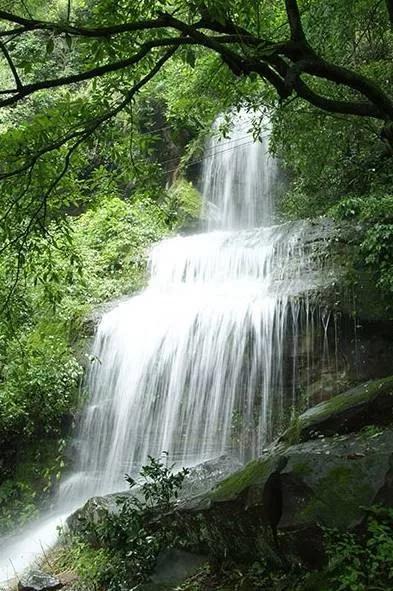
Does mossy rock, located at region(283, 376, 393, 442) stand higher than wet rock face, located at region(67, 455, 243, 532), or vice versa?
mossy rock, located at region(283, 376, 393, 442)

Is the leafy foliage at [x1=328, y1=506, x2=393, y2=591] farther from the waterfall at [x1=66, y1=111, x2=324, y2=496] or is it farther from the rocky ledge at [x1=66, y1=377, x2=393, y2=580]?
the waterfall at [x1=66, y1=111, x2=324, y2=496]

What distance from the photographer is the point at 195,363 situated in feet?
31.0

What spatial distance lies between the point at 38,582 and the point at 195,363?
4.32 metres

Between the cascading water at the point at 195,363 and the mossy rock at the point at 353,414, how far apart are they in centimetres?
279

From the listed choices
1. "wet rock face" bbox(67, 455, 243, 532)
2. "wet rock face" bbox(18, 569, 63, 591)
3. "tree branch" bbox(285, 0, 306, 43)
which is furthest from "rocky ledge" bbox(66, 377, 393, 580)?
"tree branch" bbox(285, 0, 306, 43)

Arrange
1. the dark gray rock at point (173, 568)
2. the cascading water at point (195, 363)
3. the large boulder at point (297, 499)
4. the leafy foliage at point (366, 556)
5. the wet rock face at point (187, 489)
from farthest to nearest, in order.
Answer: the cascading water at point (195, 363)
the wet rock face at point (187, 489)
the dark gray rock at point (173, 568)
the large boulder at point (297, 499)
the leafy foliage at point (366, 556)

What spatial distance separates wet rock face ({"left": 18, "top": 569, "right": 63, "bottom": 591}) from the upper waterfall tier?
1139 centimetres

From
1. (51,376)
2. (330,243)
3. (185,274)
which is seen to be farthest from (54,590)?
(185,274)

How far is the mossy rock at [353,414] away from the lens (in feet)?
16.6

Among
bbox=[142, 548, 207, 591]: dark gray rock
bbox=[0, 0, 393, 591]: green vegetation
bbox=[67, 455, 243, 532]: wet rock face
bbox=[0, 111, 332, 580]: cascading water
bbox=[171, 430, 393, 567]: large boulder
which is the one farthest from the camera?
bbox=[0, 111, 332, 580]: cascading water

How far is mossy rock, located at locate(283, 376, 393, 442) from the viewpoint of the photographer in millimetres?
5066

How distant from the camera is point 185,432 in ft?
29.0

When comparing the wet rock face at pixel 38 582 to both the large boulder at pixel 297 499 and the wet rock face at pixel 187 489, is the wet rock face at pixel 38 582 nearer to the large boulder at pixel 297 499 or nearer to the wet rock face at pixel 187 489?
the wet rock face at pixel 187 489

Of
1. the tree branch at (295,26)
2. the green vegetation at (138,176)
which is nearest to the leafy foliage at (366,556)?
the green vegetation at (138,176)
